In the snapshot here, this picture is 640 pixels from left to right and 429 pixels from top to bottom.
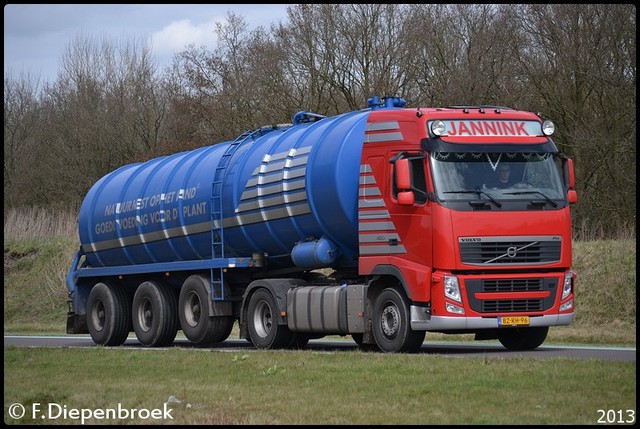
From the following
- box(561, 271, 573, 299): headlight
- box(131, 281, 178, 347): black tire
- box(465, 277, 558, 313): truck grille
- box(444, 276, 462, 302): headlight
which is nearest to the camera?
box(444, 276, 462, 302): headlight

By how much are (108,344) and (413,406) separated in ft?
50.2

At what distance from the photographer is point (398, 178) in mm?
17844

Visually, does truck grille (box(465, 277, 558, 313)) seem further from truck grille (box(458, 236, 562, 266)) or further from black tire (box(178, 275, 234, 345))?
black tire (box(178, 275, 234, 345))

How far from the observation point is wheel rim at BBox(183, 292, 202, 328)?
23.7 meters

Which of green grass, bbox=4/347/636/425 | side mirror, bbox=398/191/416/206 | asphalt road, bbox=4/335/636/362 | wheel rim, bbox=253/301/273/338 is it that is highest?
side mirror, bbox=398/191/416/206

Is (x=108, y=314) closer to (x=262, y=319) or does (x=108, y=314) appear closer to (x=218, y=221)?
(x=218, y=221)

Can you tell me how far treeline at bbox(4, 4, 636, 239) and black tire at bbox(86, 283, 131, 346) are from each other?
1257 centimetres

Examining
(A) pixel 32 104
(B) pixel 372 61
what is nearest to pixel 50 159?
(A) pixel 32 104

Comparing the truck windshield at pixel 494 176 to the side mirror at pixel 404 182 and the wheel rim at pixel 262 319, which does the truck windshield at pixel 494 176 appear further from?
the wheel rim at pixel 262 319

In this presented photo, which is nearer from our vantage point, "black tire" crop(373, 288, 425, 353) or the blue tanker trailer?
"black tire" crop(373, 288, 425, 353)

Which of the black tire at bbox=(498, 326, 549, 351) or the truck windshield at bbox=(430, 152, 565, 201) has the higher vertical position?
the truck windshield at bbox=(430, 152, 565, 201)

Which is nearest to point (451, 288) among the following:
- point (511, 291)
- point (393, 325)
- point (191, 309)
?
point (511, 291)

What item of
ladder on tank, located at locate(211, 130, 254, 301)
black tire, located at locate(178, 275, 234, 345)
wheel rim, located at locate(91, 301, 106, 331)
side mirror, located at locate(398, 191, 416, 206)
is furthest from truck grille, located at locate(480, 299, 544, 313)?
wheel rim, located at locate(91, 301, 106, 331)

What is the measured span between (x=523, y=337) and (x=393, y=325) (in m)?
2.35
